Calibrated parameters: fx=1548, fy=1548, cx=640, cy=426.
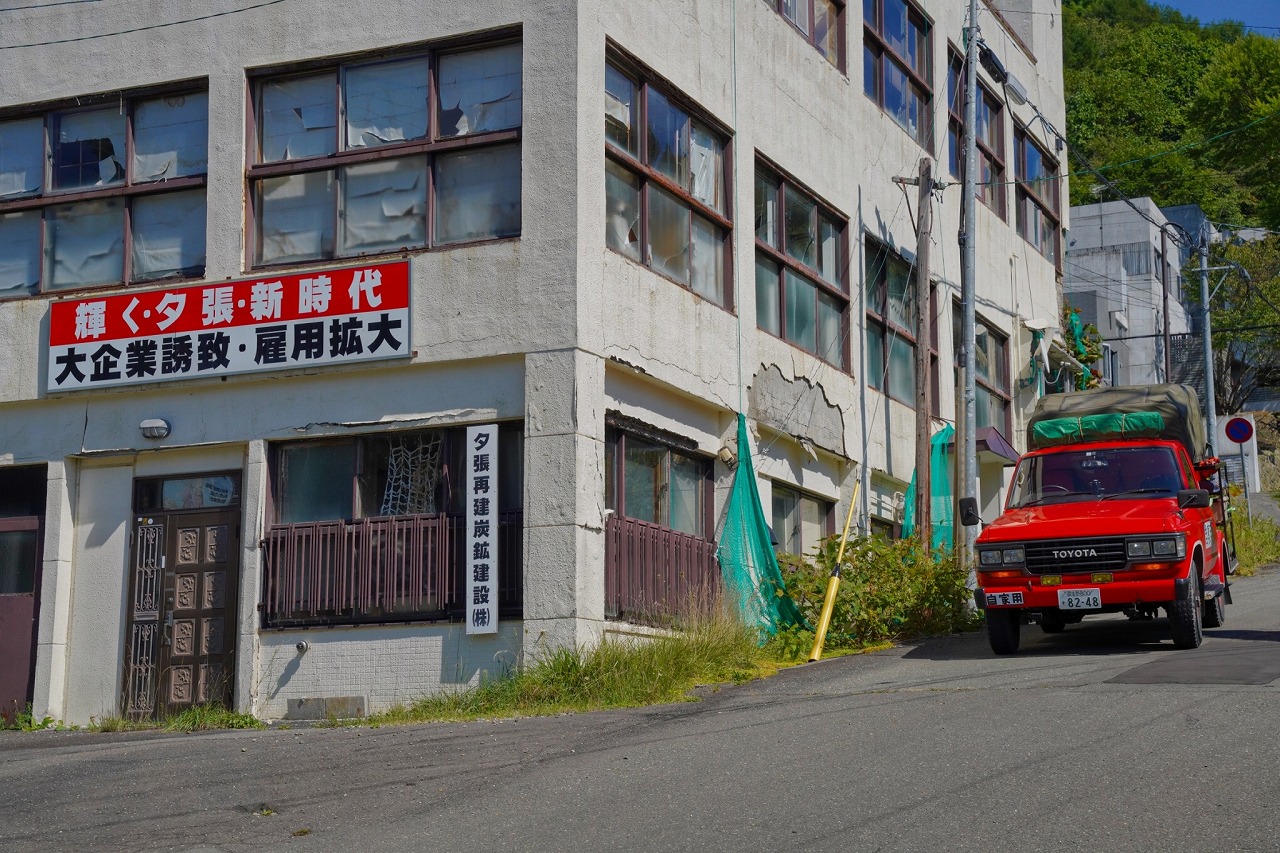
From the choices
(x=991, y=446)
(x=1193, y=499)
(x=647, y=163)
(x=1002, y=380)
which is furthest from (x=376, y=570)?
(x=1002, y=380)

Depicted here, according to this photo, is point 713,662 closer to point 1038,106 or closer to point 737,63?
point 737,63

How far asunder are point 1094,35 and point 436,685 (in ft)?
250

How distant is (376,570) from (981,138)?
17.2 metres

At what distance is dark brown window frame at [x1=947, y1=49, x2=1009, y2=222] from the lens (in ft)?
87.7

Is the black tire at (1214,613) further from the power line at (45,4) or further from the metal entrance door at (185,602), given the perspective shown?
the power line at (45,4)

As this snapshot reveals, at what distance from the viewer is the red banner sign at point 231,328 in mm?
15305

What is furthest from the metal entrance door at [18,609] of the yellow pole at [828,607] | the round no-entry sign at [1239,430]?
the round no-entry sign at [1239,430]

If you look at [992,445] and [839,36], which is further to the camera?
[992,445]

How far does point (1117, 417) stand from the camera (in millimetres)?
18391

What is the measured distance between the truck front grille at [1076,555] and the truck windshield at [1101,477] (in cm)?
129

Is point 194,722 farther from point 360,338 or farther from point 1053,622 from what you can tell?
point 1053,622

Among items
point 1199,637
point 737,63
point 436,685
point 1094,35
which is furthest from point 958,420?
point 1094,35

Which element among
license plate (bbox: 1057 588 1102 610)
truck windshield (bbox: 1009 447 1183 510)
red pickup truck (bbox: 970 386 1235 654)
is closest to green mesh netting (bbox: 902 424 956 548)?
red pickup truck (bbox: 970 386 1235 654)

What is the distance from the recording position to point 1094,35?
8238cm
